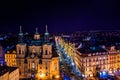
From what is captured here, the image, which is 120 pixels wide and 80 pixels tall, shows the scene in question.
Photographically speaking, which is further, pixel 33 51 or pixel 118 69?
pixel 118 69

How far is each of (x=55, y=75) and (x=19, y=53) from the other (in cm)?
802

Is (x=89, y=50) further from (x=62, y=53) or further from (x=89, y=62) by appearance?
(x=62, y=53)

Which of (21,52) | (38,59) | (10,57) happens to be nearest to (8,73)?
(38,59)

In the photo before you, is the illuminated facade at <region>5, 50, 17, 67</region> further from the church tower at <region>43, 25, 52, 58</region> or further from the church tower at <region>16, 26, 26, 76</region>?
the church tower at <region>43, 25, 52, 58</region>

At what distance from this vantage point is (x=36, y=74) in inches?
2136

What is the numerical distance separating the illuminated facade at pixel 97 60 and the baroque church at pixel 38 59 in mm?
5333

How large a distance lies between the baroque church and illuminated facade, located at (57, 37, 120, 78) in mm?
5333

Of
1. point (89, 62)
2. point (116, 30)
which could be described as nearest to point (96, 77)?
point (89, 62)

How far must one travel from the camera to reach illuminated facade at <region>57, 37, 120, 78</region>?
5641 centimetres

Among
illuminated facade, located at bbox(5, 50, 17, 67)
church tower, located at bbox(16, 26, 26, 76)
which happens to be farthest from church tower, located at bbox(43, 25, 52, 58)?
illuminated facade, located at bbox(5, 50, 17, 67)

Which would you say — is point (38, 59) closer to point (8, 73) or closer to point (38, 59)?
point (38, 59)

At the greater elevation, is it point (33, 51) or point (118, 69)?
point (33, 51)

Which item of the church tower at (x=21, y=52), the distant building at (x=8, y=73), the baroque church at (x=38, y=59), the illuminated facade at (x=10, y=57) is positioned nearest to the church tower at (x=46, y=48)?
the baroque church at (x=38, y=59)

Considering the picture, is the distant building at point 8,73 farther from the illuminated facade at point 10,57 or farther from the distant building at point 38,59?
the illuminated facade at point 10,57
